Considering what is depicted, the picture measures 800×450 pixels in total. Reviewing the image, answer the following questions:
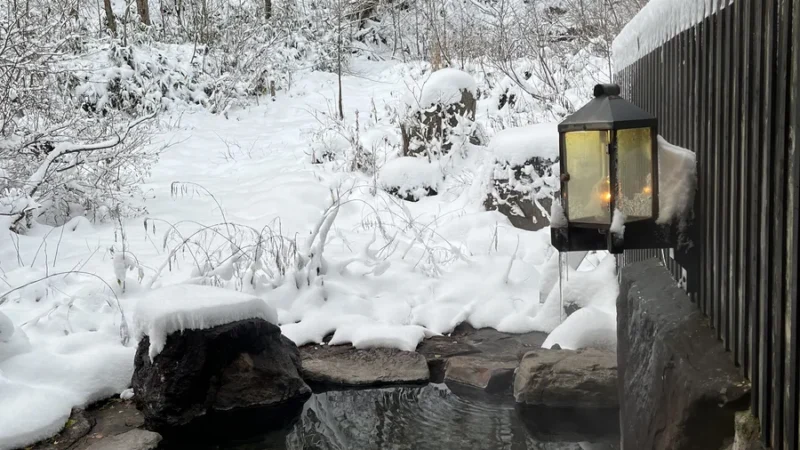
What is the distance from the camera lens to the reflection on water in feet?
11.9

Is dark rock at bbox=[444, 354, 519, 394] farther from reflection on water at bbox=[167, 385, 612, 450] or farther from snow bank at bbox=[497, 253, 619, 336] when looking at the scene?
snow bank at bbox=[497, 253, 619, 336]

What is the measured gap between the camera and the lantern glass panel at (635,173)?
2.50 meters

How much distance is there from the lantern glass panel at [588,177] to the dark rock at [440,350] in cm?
208

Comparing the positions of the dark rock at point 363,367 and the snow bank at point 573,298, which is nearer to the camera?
the dark rock at point 363,367

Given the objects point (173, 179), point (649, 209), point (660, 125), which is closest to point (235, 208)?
point (173, 179)

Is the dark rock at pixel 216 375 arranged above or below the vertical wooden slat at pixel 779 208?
below

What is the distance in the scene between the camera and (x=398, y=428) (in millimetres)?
3793

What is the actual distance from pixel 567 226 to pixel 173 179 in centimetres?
761

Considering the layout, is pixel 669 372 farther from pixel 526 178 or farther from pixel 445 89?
pixel 445 89

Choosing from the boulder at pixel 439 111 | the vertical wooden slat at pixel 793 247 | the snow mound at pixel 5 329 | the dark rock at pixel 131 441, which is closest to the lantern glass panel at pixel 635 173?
A: the vertical wooden slat at pixel 793 247

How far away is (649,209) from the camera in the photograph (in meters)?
2.50

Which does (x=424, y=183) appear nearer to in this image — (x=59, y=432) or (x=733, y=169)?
(x=59, y=432)

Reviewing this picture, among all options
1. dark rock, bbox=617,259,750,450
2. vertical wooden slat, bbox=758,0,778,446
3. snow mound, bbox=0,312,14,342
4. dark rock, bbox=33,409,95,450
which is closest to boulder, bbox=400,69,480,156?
snow mound, bbox=0,312,14,342

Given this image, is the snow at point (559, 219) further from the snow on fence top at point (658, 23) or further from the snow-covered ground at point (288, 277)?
the snow-covered ground at point (288, 277)
